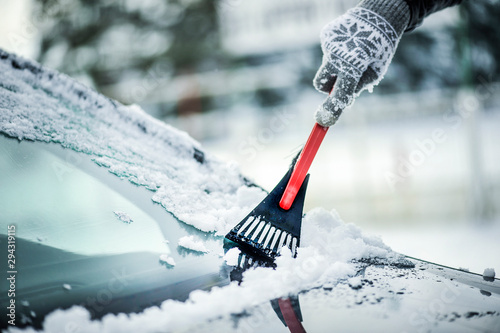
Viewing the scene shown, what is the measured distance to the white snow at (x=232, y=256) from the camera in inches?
36.0

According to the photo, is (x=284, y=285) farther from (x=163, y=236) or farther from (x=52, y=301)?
(x=52, y=301)

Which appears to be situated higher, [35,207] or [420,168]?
[420,168]

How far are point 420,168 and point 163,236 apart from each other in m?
7.57

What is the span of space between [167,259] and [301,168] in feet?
1.68

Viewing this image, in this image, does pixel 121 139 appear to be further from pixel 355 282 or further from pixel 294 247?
pixel 355 282

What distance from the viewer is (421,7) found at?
161 cm

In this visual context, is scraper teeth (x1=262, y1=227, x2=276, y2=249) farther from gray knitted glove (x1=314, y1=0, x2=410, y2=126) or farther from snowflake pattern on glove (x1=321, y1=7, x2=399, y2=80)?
snowflake pattern on glove (x1=321, y1=7, x2=399, y2=80)

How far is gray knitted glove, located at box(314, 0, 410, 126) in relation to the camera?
4.36 ft

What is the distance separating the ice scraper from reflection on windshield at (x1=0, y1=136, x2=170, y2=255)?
0.76ft

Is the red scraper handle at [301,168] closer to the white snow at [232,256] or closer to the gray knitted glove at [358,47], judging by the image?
the gray knitted glove at [358,47]

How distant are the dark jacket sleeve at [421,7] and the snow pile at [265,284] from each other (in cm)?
99

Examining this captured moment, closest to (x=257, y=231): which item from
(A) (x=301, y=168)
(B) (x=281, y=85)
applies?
(A) (x=301, y=168)

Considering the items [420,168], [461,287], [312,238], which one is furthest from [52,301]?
[420,168]

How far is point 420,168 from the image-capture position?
7555mm
